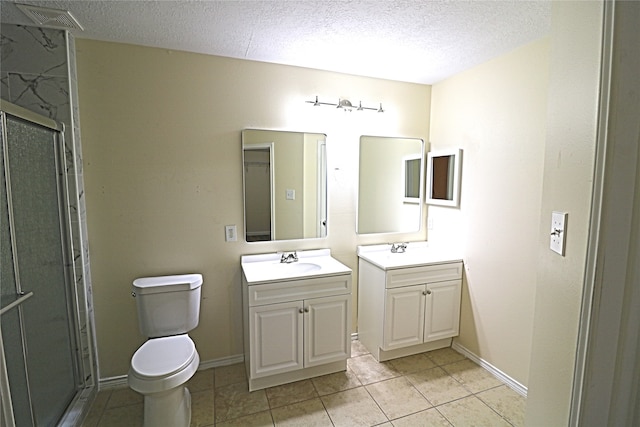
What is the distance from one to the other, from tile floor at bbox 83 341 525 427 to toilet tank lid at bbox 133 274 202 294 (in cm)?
74

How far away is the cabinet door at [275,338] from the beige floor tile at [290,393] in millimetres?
146

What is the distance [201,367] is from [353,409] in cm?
120

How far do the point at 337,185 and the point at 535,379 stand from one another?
197 centimetres

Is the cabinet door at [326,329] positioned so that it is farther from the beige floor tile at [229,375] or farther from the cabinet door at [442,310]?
the cabinet door at [442,310]

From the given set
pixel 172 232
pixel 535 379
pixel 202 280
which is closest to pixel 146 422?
pixel 202 280

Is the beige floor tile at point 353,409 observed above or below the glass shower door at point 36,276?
below

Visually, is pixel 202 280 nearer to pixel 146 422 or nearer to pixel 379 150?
pixel 146 422

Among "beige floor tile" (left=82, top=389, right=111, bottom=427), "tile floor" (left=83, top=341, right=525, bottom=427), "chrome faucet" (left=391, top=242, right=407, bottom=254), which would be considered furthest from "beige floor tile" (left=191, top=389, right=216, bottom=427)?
"chrome faucet" (left=391, top=242, right=407, bottom=254)

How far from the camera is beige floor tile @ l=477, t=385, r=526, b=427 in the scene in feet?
6.17

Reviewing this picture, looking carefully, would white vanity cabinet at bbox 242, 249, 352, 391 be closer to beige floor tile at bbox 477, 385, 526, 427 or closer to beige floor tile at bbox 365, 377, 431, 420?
beige floor tile at bbox 365, 377, 431, 420

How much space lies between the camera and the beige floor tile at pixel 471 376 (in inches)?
85.2

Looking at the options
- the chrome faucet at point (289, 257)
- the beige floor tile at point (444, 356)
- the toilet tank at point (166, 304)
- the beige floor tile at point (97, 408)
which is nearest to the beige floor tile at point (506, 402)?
the beige floor tile at point (444, 356)

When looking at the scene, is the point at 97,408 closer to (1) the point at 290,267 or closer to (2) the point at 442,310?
(1) the point at 290,267

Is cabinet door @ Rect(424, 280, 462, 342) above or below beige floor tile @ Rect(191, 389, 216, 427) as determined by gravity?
above
